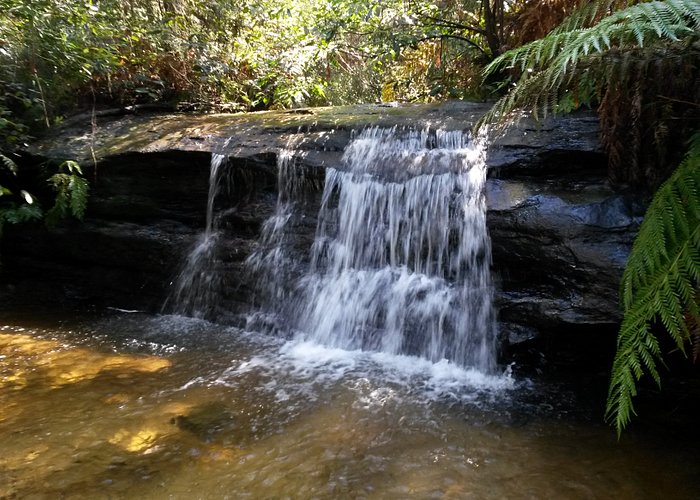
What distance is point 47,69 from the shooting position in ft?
18.8

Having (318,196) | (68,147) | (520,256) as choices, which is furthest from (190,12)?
(520,256)

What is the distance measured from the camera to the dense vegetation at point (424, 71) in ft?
6.31

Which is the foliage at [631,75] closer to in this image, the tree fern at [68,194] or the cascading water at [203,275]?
the cascading water at [203,275]

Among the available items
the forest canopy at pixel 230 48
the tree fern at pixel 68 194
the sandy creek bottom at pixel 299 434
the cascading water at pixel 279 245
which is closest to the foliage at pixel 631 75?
the sandy creek bottom at pixel 299 434

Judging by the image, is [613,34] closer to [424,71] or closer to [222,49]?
[424,71]

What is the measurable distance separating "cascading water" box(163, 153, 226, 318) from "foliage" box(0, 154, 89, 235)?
1378mm

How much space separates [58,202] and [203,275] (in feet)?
Result: 6.07

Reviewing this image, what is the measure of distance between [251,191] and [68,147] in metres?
2.45

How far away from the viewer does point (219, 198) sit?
516cm

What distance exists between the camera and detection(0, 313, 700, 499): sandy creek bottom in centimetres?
219

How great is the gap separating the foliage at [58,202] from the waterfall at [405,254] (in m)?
2.78

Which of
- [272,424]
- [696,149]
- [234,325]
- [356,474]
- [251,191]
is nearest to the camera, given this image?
[696,149]

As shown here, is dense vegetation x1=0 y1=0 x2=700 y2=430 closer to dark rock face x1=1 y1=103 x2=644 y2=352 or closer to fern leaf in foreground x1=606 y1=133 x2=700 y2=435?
fern leaf in foreground x1=606 y1=133 x2=700 y2=435

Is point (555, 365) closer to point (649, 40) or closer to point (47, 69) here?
point (649, 40)
